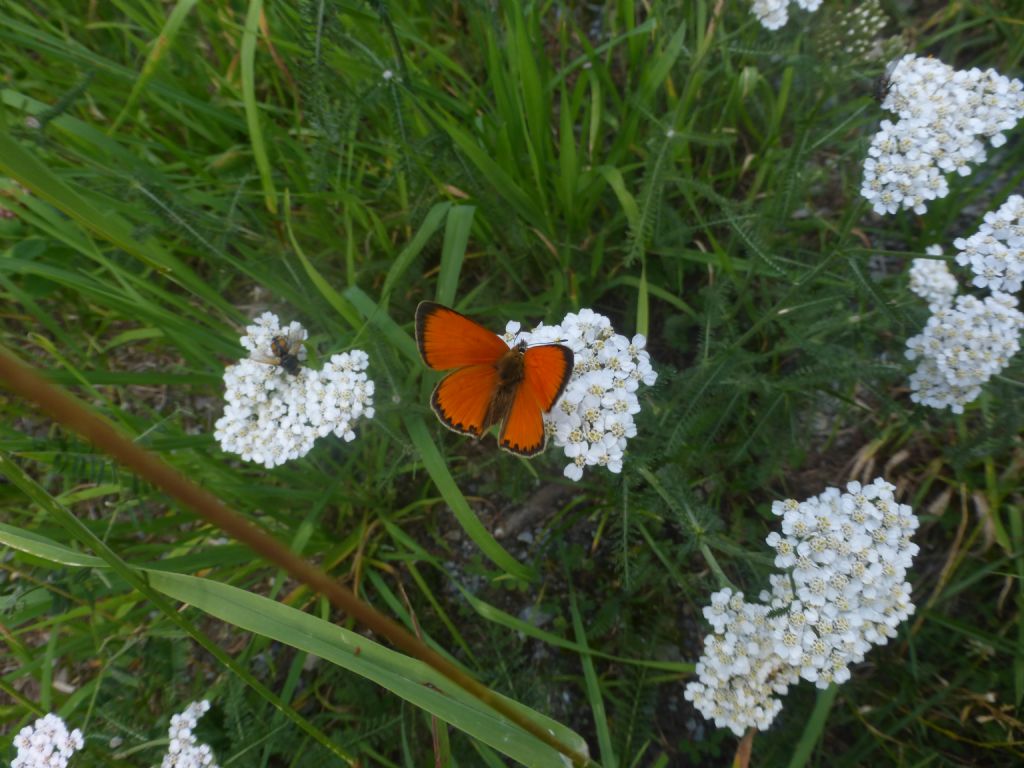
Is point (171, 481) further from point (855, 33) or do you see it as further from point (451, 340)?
point (855, 33)

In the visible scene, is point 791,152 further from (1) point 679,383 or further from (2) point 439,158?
(2) point 439,158

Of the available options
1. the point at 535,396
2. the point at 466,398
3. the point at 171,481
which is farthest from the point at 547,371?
the point at 171,481

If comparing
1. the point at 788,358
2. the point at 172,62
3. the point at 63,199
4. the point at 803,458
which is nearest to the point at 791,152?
the point at 788,358

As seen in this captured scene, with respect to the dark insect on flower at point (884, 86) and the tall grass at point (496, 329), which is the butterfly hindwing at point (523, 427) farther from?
the dark insect on flower at point (884, 86)

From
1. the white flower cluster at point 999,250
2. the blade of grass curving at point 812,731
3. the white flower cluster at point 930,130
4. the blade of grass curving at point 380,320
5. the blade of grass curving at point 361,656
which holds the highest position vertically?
the white flower cluster at point 930,130

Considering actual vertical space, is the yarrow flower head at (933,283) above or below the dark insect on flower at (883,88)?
below

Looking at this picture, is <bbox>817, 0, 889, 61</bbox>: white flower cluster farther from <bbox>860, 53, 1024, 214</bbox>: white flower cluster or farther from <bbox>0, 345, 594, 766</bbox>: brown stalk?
<bbox>0, 345, 594, 766</bbox>: brown stalk

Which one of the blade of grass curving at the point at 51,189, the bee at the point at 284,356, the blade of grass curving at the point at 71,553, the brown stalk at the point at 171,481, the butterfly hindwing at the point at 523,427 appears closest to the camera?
the brown stalk at the point at 171,481

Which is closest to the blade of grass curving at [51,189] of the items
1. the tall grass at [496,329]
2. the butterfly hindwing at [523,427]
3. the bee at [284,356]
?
the tall grass at [496,329]

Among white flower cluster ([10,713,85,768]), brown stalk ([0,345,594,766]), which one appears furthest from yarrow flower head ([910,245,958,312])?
white flower cluster ([10,713,85,768])
